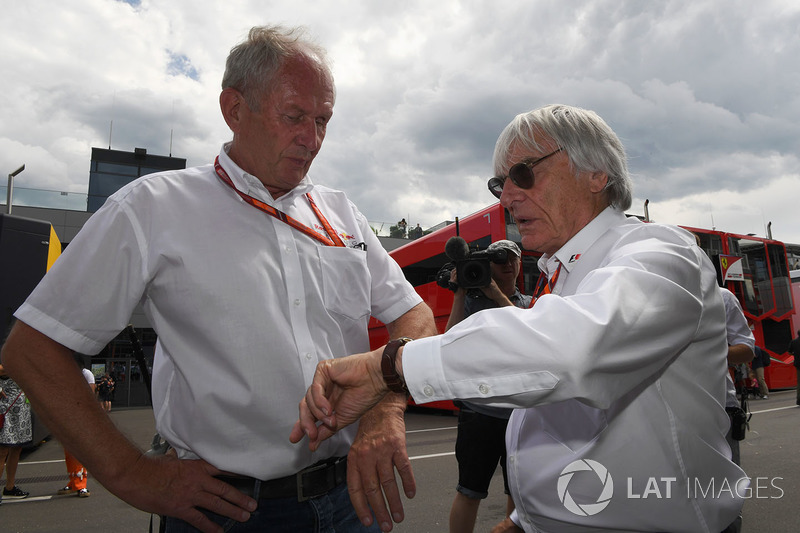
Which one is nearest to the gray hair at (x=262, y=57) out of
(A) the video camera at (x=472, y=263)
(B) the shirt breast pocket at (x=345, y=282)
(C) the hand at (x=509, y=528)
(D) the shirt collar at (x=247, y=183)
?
(D) the shirt collar at (x=247, y=183)

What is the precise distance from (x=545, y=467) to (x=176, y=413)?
3.66ft

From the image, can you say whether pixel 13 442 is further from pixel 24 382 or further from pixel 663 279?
pixel 663 279

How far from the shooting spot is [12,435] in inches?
221

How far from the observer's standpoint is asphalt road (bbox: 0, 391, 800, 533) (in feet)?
13.8

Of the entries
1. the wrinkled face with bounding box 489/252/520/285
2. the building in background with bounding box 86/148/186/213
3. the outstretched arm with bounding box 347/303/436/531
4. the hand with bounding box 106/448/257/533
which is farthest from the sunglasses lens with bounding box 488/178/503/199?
the building in background with bounding box 86/148/186/213

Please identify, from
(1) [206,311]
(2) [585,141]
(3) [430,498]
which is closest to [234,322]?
(1) [206,311]

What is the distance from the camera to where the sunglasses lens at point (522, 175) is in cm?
185

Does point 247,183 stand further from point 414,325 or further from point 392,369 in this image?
point 392,369

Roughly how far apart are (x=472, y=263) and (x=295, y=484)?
242 cm

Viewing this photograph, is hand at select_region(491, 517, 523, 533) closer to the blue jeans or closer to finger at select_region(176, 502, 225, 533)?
the blue jeans

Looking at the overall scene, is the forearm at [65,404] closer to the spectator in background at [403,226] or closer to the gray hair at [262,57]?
the gray hair at [262,57]

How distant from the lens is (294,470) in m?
1.50

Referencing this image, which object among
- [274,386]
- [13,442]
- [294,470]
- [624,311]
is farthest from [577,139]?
[13,442]

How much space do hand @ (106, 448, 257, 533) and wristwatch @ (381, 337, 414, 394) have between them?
652mm
